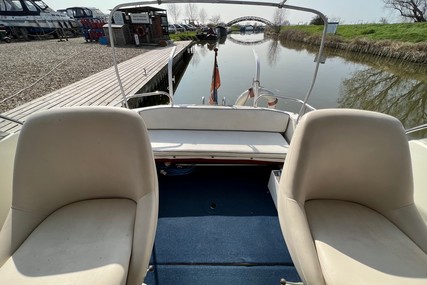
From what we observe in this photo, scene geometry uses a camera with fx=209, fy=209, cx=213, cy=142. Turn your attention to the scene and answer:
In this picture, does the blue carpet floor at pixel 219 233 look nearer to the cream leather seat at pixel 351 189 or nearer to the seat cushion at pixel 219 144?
the seat cushion at pixel 219 144

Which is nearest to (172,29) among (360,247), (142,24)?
(142,24)

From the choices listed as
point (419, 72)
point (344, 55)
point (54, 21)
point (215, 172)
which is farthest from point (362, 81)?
point (54, 21)

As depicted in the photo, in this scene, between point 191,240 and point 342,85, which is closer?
point 191,240

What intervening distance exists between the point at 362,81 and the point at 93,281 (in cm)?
942

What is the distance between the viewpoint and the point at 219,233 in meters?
1.60

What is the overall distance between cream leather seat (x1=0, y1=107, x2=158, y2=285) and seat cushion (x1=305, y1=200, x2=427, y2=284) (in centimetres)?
79

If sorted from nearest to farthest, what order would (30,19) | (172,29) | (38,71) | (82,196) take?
(82,196) → (38,71) → (30,19) → (172,29)

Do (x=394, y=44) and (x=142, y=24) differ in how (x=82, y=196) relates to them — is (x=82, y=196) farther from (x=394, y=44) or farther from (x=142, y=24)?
(x=394, y=44)

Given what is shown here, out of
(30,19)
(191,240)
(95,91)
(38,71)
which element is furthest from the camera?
(30,19)

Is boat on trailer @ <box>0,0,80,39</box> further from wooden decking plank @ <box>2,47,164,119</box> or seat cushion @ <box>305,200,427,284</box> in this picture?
seat cushion @ <box>305,200,427,284</box>

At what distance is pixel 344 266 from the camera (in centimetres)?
86

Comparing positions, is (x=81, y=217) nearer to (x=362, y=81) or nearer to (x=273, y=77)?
(x=273, y=77)

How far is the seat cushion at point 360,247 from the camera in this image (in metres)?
0.83

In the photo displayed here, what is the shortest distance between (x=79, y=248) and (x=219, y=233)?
3.13ft
